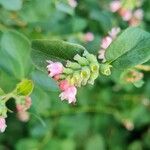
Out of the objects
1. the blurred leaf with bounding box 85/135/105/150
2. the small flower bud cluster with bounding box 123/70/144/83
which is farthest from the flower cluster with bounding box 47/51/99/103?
the blurred leaf with bounding box 85/135/105/150

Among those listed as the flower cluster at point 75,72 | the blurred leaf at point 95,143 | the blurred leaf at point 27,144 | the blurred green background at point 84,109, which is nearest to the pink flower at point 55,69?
the flower cluster at point 75,72

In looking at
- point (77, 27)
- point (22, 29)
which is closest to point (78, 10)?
point (77, 27)

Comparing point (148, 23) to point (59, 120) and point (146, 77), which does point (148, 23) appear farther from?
point (59, 120)

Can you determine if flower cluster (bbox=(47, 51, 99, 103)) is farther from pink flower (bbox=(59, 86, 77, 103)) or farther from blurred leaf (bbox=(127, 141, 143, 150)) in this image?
blurred leaf (bbox=(127, 141, 143, 150))

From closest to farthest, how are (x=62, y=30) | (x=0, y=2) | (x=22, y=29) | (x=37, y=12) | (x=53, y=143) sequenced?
(x=0, y=2), (x=37, y=12), (x=22, y=29), (x=62, y=30), (x=53, y=143)

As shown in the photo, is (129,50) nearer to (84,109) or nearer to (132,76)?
(132,76)

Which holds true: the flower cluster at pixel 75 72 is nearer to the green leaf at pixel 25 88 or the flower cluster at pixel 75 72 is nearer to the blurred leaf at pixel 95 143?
the green leaf at pixel 25 88
